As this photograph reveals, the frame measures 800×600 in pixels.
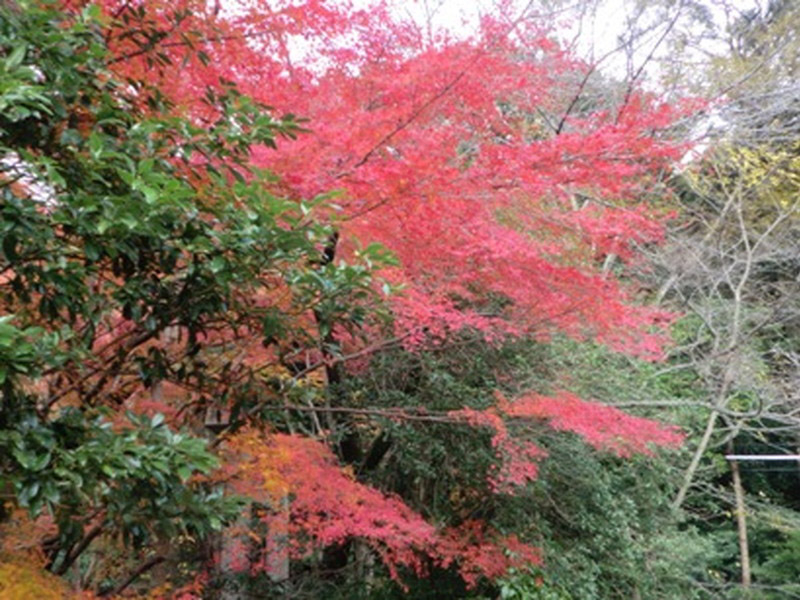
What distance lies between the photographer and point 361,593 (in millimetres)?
7156

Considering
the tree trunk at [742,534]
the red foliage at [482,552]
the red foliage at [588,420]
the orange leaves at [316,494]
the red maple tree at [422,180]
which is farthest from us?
the tree trunk at [742,534]

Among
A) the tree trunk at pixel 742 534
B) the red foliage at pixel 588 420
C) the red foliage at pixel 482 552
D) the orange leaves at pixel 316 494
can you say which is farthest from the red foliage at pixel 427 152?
the tree trunk at pixel 742 534

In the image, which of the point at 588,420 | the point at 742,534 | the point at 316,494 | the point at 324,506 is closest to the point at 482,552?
the point at 588,420

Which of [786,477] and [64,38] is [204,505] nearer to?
[64,38]

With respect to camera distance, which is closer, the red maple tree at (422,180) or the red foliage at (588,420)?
the red maple tree at (422,180)

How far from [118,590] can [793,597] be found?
11856 mm

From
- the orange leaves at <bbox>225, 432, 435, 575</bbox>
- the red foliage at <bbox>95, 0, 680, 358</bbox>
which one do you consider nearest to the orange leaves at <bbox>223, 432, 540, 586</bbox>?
the orange leaves at <bbox>225, 432, 435, 575</bbox>

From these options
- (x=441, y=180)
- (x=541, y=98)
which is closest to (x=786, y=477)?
(x=541, y=98)

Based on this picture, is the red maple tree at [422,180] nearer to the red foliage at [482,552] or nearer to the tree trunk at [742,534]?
the red foliage at [482,552]

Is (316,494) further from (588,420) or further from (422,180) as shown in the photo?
(422,180)

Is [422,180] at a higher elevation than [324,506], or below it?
higher

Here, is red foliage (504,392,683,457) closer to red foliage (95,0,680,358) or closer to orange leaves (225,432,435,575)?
red foliage (95,0,680,358)

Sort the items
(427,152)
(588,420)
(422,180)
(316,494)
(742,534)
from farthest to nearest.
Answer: (742,534) → (588,420) → (316,494) → (427,152) → (422,180)

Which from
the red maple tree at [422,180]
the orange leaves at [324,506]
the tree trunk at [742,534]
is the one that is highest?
the red maple tree at [422,180]
